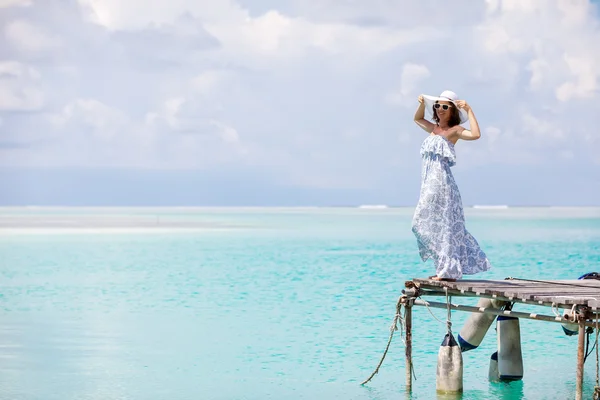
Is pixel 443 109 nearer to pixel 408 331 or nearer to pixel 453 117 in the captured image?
pixel 453 117

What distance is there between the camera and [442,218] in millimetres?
11750

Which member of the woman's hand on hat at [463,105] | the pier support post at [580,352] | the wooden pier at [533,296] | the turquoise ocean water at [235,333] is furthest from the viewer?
the turquoise ocean water at [235,333]

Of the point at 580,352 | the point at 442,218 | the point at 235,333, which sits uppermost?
the point at 442,218

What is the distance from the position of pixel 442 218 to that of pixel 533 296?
5.00ft

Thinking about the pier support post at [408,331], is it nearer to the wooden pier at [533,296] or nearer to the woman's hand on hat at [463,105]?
the wooden pier at [533,296]

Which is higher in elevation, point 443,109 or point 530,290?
point 443,109

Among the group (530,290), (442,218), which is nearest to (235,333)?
(442,218)

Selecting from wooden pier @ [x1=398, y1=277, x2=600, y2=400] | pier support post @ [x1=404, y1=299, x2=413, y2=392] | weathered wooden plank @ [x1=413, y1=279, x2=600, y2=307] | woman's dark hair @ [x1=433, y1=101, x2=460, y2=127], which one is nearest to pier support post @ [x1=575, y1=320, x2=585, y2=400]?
wooden pier @ [x1=398, y1=277, x2=600, y2=400]

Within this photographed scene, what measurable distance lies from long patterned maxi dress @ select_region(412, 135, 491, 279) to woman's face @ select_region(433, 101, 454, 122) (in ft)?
0.80

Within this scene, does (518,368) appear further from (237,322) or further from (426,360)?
(237,322)

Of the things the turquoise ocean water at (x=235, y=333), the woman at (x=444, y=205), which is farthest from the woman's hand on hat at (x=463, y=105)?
the turquoise ocean water at (x=235, y=333)

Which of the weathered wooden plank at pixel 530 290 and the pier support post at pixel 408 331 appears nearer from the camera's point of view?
the weathered wooden plank at pixel 530 290

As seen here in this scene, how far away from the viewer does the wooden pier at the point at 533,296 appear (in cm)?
1047

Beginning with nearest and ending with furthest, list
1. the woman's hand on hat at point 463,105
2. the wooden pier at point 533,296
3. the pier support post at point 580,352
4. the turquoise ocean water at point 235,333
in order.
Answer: the wooden pier at point 533,296
the pier support post at point 580,352
the woman's hand on hat at point 463,105
the turquoise ocean water at point 235,333
